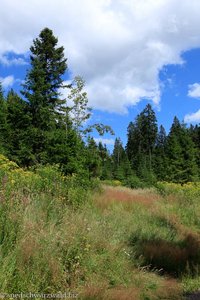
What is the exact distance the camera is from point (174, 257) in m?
8.73

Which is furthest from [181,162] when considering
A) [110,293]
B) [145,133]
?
[110,293]

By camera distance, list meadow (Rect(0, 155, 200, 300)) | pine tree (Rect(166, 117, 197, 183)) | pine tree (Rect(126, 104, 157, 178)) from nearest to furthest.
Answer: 1. meadow (Rect(0, 155, 200, 300))
2. pine tree (Rect(166, 117, 197, 183))
3. pine tree (Rect(126, 104, 157, 178))

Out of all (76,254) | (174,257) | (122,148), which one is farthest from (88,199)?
(122,148)

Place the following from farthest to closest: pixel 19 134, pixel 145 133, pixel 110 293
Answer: pixel 145 133
pixel 19 134
pixel 110 293

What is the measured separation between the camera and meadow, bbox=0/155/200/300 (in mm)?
5358

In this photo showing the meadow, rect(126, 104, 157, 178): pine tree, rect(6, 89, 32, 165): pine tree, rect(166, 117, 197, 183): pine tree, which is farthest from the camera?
rect(126, 104, 157, 178): pine tree

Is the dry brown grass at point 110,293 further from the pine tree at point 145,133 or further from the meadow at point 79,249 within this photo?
the pine tree at point 145,133

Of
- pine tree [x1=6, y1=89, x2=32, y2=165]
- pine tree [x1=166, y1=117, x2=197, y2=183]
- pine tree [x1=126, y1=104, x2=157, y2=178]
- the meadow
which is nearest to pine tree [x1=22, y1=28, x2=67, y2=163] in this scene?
pine tree [x1=6, y1=89, x2=32, y2=165]

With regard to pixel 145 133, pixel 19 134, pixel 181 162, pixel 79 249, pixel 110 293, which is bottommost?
pixel 110 293

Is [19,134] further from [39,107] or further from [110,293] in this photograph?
[110,293]

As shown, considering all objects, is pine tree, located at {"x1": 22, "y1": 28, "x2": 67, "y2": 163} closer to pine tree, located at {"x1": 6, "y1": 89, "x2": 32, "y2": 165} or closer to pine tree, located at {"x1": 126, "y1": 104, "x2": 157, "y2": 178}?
pine tree, located at {"x1": 6, "y1": 89, "x2": 32, "y2": 165}

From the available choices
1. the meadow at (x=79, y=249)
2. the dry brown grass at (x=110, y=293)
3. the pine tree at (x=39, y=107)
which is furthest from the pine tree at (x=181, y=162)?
the dry brown grass at (x=110, y=293)

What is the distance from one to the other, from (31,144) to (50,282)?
79.0ft

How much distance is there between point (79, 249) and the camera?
249 inches
